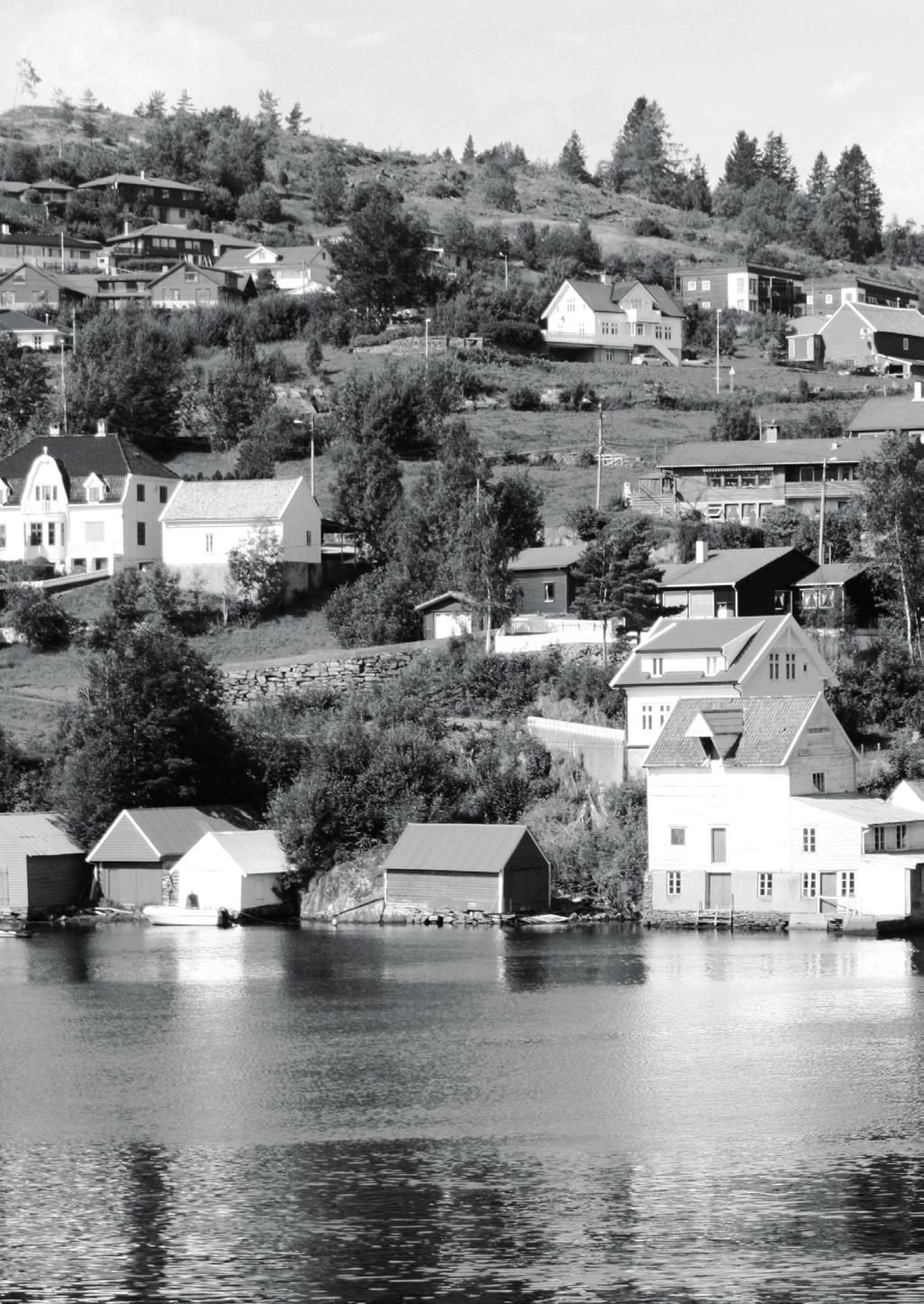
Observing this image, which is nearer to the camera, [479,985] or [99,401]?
[479,985]

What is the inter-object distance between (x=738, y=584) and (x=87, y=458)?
3798 centimetres

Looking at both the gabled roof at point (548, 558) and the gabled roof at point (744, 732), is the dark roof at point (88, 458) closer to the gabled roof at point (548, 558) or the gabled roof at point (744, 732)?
the gabled roof at point (548, 558)

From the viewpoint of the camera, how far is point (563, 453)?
118000 mm

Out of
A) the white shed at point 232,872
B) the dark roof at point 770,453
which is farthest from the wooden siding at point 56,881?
the dark roof at point 770,453

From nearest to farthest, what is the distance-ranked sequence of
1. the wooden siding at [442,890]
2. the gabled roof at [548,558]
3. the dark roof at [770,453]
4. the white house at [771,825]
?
the white house at [771,825] → the wooden siding at [442,890] → the gabled roof at [548,558] → the dark roof at [770,453]

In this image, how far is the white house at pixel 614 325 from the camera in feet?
491

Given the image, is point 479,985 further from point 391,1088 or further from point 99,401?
point 99,401

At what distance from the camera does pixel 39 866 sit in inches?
2992

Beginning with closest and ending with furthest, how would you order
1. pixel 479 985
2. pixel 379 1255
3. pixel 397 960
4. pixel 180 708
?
pixel 379 1255 < pixel 479 985 < pixel 397 960 < pixel 180 708

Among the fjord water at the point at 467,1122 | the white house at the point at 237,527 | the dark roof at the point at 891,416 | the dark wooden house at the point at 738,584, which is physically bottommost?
the fjord water at the point at 467,1122

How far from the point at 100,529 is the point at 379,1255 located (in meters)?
72.3

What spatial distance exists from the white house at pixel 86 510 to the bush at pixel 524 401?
31.9 m

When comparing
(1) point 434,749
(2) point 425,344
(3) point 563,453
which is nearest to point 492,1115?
(1) point 434,749

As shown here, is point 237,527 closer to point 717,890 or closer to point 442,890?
point 442,890
